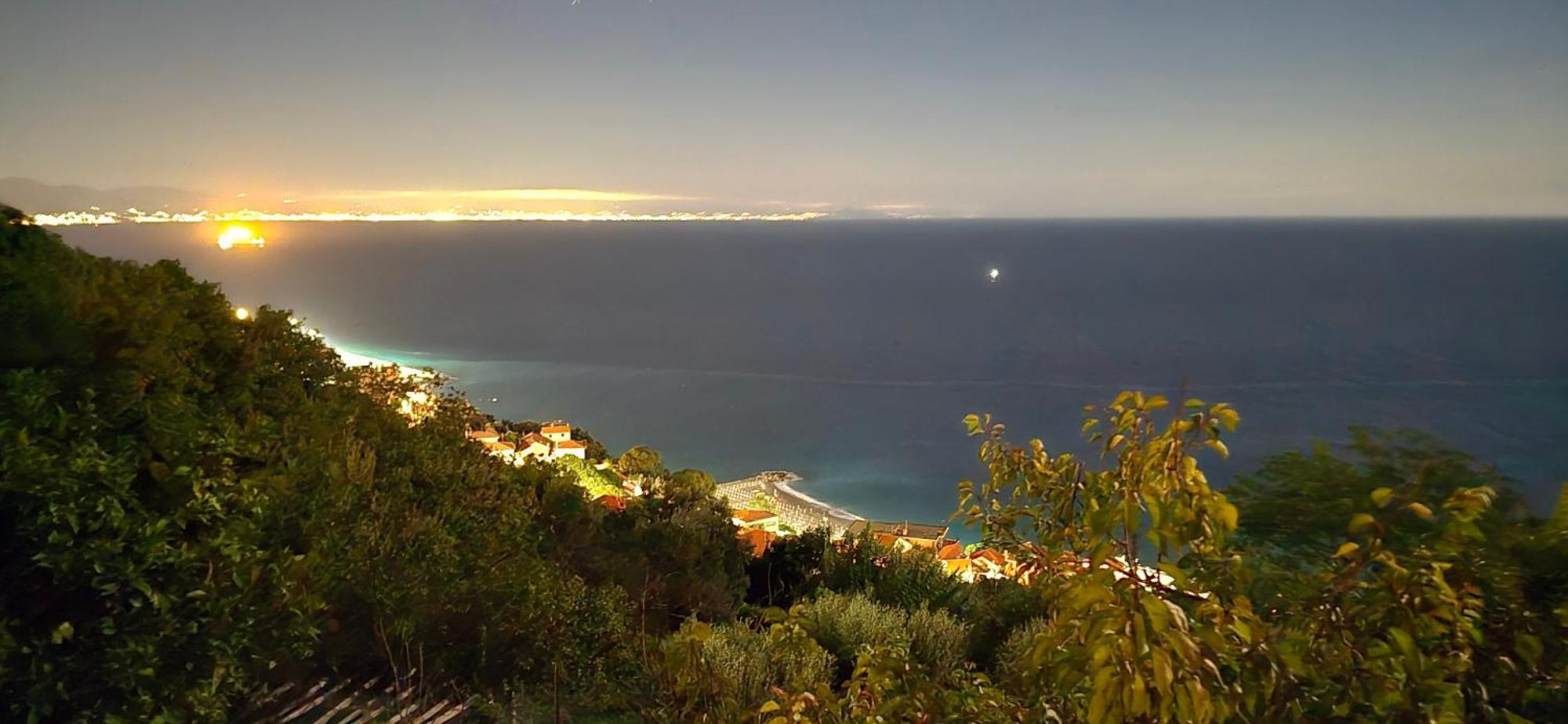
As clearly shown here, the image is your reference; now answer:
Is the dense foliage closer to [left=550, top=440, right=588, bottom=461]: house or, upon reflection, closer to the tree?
the tree

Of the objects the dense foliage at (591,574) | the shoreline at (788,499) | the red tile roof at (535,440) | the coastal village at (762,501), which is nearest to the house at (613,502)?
the coastal village at (762,501)

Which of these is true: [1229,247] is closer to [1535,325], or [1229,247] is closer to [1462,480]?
[1535,325]

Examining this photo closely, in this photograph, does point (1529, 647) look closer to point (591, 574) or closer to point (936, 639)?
point (936, 639)

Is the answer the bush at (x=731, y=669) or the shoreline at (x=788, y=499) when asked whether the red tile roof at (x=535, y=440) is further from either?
the bush at (x=731, y=669)

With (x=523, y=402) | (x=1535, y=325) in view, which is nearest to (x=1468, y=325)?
(x=1535, y=325)

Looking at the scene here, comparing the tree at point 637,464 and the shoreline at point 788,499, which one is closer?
the tree at point 637,464

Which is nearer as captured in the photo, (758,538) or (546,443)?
(758,538)

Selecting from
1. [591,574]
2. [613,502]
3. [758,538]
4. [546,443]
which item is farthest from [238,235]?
[546,443]
